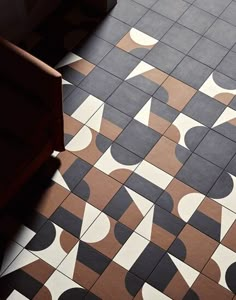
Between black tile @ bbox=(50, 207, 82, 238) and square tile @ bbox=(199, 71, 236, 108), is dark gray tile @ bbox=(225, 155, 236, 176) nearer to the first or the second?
square tile @ bbox=(199, 71, 236, 108)

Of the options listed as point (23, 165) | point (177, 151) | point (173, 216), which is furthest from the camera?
point (177, 151)

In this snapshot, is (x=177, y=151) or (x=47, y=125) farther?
(x=177, y=151)

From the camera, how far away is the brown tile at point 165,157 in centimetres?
344

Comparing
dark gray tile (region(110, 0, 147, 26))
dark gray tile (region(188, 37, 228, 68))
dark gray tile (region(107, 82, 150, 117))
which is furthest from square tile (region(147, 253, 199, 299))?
dark gray tile (region(110, 0, 147, 26))

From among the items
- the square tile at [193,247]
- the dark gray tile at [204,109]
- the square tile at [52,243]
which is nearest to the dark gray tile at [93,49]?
the dark gray tile at [204,109]

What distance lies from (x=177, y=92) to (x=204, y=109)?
0.20 meters

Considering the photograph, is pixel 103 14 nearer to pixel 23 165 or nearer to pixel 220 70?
pixel 220 70

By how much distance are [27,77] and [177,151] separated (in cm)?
100

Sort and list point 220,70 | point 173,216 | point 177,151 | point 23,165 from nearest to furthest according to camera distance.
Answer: point 23,165 → point 173,216 → point 177,151 → point 220,70

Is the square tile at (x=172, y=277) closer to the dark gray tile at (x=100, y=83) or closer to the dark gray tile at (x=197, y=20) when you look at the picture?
the dark gray tile at (x=100, y=83)

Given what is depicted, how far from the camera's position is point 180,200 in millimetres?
3330

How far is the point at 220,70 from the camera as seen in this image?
381 centimetres

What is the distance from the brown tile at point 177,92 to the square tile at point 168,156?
0.27 meters

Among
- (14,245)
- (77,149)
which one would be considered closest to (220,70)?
(77,149)
